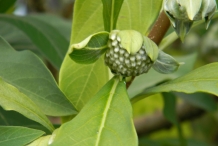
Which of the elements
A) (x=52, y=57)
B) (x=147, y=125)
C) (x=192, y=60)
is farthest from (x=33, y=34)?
(x=147, y=125)

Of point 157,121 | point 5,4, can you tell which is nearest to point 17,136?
point 5,4

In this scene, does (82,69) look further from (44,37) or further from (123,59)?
(44,37)

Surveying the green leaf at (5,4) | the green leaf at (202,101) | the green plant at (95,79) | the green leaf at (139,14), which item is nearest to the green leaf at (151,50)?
the green plant at (95,79)

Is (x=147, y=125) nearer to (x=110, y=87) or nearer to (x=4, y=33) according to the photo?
(x=4, y=33)

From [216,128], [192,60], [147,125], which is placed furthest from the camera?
[216,128]

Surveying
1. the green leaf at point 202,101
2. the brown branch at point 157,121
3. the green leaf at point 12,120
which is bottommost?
the brown branch at point 157,121

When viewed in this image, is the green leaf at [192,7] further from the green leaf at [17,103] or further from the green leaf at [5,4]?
the green leaf at [5,4]

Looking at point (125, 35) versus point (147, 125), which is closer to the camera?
point (125, 35)
